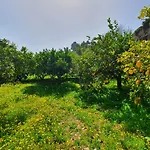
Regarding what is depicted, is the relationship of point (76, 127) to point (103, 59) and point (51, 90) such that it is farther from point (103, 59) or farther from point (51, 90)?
point (51, 90)

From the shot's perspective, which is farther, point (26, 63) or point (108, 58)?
point (26, 63)

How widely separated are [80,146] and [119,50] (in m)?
12.5

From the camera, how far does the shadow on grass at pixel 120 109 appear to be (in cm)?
1351

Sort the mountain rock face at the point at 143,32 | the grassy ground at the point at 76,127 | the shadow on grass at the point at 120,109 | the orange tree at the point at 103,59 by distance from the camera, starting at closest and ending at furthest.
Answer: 1. the grassy ground at the point at 76,127
2. the shadow on grass at the point at 120,109
3. the orange tree at the point at 103,59
4. the mountain rock face at the point at 143,32

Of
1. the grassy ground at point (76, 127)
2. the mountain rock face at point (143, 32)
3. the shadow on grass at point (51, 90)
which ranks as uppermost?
the mountain rock face at point (143, 32)

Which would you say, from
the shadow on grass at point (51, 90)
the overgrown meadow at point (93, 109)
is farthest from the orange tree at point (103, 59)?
Result: the shadow on grass at point (51, 90)

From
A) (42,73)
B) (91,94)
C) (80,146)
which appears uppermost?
(42,73)

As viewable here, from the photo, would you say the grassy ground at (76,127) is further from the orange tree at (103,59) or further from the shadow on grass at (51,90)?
the shadow on grass at (51,90)

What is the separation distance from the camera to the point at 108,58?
21.2 metres

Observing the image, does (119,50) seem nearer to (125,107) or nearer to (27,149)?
(125,107)

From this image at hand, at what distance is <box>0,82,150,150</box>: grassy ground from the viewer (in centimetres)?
1096

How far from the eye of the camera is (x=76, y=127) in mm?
13234

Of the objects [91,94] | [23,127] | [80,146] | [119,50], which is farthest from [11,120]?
[119,50]

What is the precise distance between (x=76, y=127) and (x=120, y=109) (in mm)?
5296
